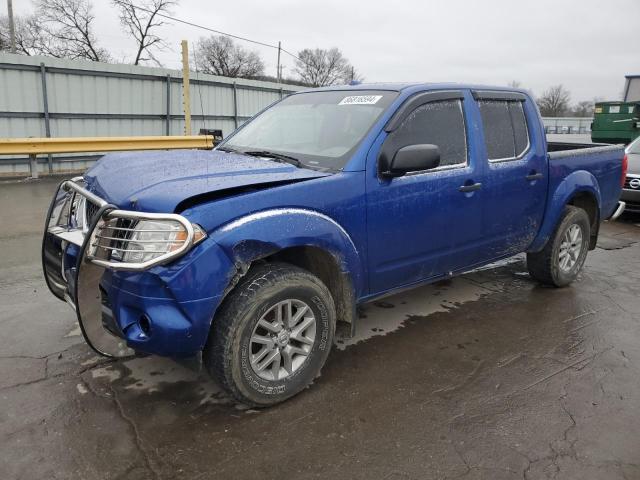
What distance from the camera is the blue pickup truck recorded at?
2.50 m

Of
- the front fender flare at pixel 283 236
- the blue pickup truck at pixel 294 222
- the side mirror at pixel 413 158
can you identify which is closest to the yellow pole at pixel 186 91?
the blue pickup truck at pixel 294 222

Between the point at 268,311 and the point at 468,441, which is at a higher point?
the point at 268,311

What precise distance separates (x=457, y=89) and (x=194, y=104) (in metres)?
11.3

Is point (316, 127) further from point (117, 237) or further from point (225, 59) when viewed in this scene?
point (225, 59)

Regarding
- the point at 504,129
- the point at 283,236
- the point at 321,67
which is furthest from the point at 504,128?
the point at 321,67

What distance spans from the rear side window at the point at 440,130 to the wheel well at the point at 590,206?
1.89m

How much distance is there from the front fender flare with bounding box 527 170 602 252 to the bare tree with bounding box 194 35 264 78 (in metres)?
55.3

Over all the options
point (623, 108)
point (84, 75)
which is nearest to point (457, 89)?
point (84, 75)

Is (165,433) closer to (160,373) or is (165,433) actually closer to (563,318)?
(160,373)

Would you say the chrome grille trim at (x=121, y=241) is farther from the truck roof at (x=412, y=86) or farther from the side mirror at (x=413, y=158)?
the truck roof at (x=412, y=86)

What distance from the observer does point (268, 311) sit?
2744mm

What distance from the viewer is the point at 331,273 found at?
3168 millimetres

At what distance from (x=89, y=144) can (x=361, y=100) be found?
343 inches

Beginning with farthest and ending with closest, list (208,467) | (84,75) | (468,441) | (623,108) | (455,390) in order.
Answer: (623,108) < (84,75) < (455,390) < (468,441) < (208,467)
